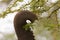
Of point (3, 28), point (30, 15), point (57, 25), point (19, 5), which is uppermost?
point (3, 28)

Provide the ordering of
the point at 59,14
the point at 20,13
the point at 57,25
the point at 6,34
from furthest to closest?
the point at 6,34, the point at 59,14, the point at 20,13, the point at 57,25

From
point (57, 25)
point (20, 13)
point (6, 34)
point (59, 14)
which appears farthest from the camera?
point (6, 34)

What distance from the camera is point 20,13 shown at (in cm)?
99

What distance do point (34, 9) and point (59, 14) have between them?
0.46 feet

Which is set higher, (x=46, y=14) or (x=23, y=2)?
(x=23, y=2)

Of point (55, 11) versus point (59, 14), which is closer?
point (55, 11)

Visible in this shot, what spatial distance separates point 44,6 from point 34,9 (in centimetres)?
5

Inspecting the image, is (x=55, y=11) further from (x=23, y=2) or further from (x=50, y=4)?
(x=23, y=2)

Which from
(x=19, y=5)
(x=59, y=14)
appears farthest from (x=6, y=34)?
(x=59, y=14)

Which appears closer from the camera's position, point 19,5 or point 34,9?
point 34,9

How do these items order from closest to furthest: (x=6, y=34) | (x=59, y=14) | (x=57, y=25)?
(x=57, y=25) → (x=59, y=14) → (x=6, y=34)

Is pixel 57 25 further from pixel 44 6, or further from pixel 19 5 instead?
pixel 19 5

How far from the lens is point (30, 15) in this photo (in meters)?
1.00

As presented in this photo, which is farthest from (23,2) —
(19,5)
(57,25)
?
(57,25)
